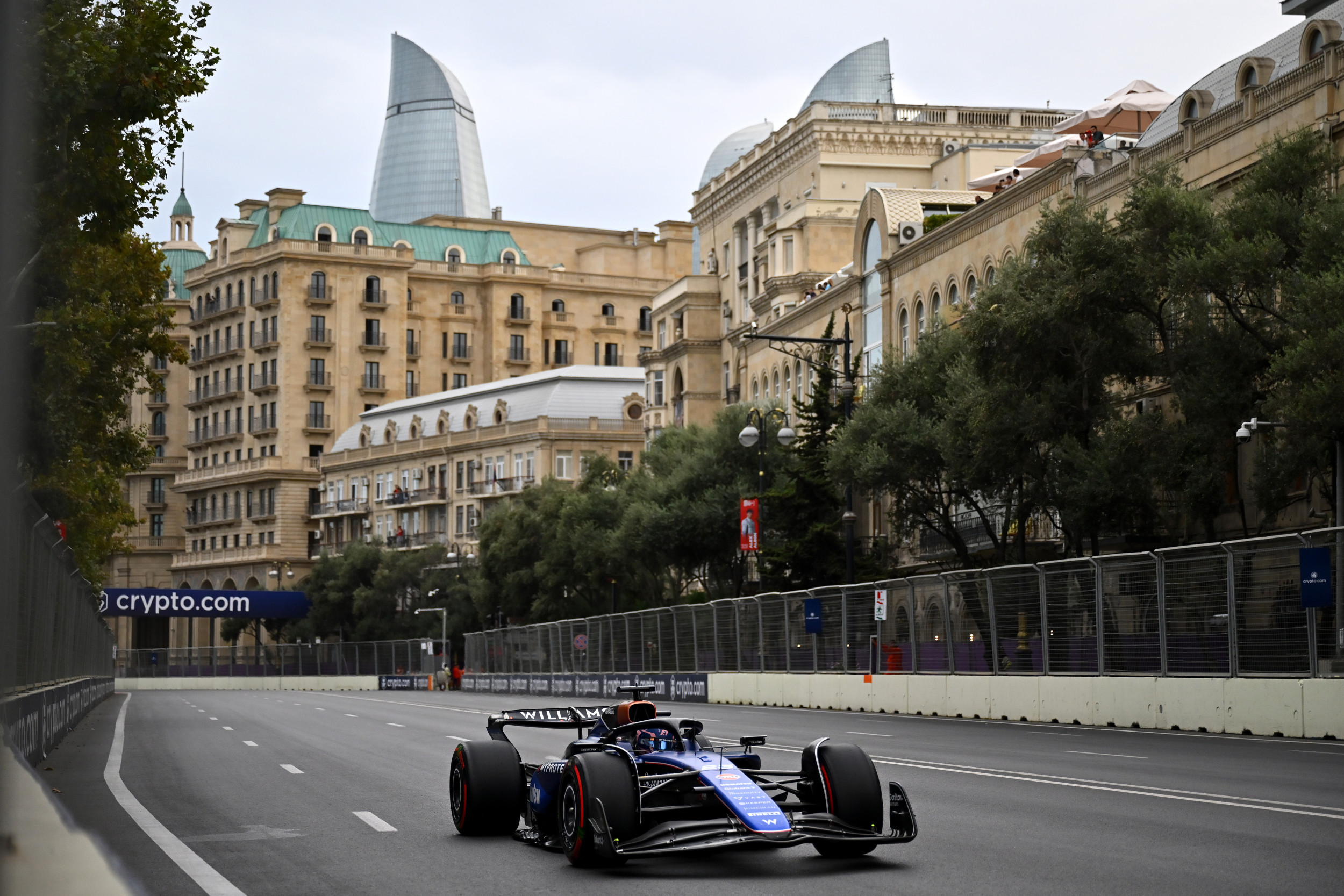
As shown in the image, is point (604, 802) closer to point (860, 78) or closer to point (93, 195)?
point (93, 195)

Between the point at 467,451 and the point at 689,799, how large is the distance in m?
116

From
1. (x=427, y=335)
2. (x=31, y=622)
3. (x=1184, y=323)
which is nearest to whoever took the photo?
(x=31, y=622)

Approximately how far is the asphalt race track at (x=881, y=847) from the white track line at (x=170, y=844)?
0.07 meters

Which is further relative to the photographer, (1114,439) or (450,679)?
(450,679)

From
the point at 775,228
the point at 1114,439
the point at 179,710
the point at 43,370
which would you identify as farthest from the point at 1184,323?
the point at 775,228

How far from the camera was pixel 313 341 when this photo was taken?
486 feet

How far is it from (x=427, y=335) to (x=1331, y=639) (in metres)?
136

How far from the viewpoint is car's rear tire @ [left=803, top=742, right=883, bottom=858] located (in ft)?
32.6

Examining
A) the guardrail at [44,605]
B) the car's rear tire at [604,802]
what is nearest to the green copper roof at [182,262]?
the guardrail at [44,605]

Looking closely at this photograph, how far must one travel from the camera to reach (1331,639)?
22.6 meters

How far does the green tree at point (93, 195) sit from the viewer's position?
19.5 m

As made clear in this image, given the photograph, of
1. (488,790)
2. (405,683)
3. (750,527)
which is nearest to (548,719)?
(488,790)

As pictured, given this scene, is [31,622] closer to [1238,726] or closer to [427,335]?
[1238,726]

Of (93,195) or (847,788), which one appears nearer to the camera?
(847,788)
